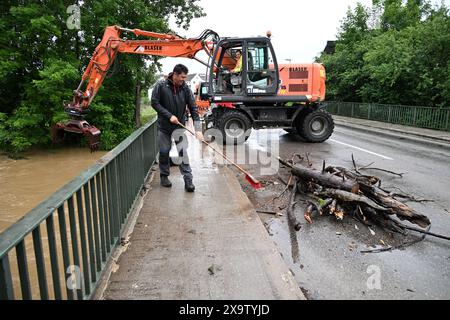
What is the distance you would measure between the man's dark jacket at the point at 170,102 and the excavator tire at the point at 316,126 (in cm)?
663

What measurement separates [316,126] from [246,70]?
303cm

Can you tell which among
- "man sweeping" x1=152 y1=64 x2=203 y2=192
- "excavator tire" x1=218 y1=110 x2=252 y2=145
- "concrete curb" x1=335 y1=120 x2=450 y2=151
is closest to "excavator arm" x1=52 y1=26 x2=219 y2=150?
"excavator tire" x1=218 y1=110 x2=252 y2=145

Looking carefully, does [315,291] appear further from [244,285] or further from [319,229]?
[319,229]

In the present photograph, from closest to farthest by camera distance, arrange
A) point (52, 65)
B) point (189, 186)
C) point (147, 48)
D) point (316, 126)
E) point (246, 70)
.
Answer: point (189, 186) → point (147, 48) → point (246, 70) → point (316, 126) → point (52, 65)

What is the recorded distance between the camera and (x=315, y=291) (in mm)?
2926

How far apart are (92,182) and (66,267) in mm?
738

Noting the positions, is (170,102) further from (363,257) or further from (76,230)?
(363,257)

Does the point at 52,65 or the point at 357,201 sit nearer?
the point at 357,201

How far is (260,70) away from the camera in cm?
1045

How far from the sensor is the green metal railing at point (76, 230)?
1678mm

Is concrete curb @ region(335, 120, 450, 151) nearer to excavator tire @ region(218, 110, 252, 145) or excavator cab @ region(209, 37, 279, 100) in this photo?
excavator cab @ region(209, 37, 279, 100)

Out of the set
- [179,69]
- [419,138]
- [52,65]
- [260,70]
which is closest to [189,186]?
[179,69]

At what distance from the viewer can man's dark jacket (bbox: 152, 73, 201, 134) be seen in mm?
5031

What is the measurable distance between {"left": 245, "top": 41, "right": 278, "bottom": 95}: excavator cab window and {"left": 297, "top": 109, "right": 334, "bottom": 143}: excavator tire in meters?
1.55
